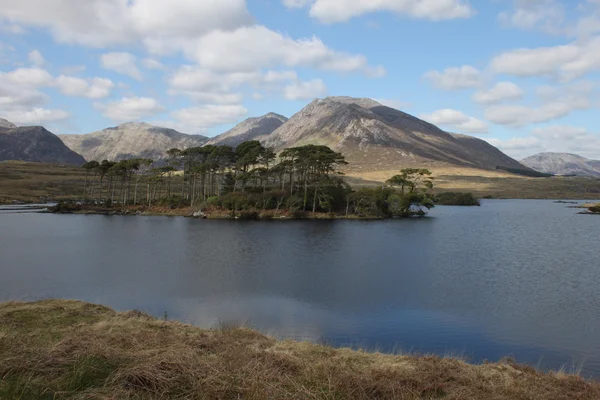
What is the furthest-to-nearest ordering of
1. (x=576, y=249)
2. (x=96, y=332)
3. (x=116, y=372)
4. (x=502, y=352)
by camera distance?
(x=576, y=249) → (x=502, y=352) → (x=96, y=332) → (x=116, y=372)

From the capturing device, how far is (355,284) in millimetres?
31391

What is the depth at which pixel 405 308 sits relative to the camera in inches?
1002

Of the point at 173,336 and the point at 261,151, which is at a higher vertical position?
the point at 261,151

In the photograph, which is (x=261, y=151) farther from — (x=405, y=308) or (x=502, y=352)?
(x=502, y=352)

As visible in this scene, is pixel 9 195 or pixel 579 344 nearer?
pixel 579 344

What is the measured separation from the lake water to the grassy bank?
5.96 m

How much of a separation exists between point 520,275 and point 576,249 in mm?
20159

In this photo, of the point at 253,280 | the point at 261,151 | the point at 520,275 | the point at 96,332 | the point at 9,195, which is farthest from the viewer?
the point at 9,195

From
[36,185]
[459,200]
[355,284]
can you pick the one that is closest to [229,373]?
[355,284]

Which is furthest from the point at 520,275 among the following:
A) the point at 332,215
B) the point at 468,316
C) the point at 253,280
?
the point at 332,215

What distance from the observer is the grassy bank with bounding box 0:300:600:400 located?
865cm

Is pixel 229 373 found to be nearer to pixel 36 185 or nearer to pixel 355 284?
pixel 355 284

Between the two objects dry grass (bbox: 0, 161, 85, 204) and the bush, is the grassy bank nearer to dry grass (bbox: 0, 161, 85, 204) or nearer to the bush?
dry grass (bbox: 0, 161, 85, 204)

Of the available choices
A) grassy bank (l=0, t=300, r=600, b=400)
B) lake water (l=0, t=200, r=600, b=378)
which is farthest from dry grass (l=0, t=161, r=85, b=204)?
grassy bank (l=0, t=300, r=600, b=400)
